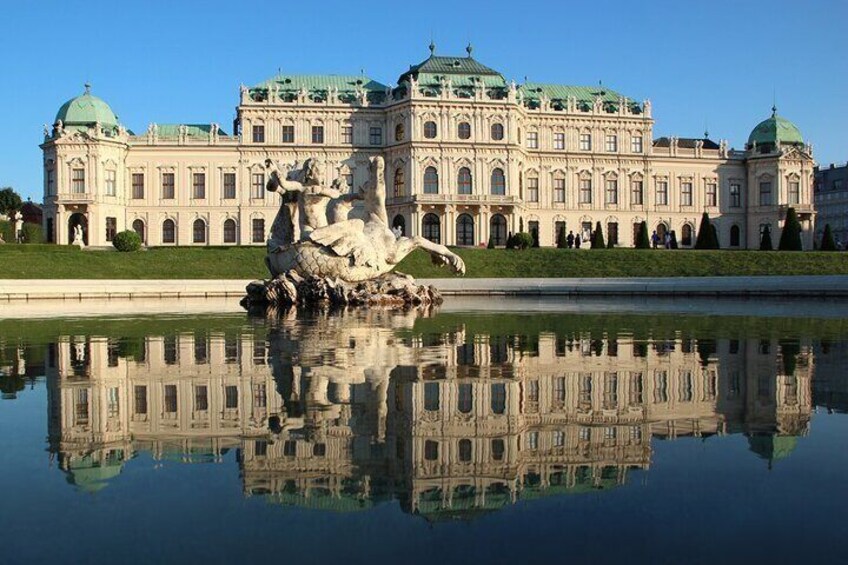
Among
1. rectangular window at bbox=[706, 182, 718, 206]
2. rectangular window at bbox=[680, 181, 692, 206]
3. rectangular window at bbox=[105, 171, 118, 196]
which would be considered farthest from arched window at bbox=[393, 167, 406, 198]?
rectangular window at bbox=[706, 182, 718, 206]

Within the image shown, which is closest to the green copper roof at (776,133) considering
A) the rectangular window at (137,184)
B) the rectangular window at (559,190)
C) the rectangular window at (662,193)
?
the rectangular window at (662,193)

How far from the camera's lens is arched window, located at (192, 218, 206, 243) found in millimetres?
73000

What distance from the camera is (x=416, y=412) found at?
7406mm

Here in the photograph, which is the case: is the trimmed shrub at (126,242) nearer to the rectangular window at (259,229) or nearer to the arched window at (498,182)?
the rectangular window at (259,229)

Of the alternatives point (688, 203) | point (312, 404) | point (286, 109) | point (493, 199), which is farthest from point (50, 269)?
point (688, 203)

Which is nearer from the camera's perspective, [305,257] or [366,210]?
[305,257]

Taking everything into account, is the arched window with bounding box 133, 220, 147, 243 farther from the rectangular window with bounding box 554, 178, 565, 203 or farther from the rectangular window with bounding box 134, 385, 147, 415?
the rectangular window with bounding box 134, 385, 147, 415

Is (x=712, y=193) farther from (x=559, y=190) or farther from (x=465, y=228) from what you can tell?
(x=465, y=228)

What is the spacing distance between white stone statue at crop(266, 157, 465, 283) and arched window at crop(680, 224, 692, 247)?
5798cm

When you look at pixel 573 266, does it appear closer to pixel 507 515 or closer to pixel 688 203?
pixel 688 203

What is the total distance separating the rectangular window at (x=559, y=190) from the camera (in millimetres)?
75438

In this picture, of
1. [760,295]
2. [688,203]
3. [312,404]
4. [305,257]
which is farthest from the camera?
[688,203]

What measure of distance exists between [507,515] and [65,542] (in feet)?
7.60

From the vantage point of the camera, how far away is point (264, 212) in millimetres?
72688
